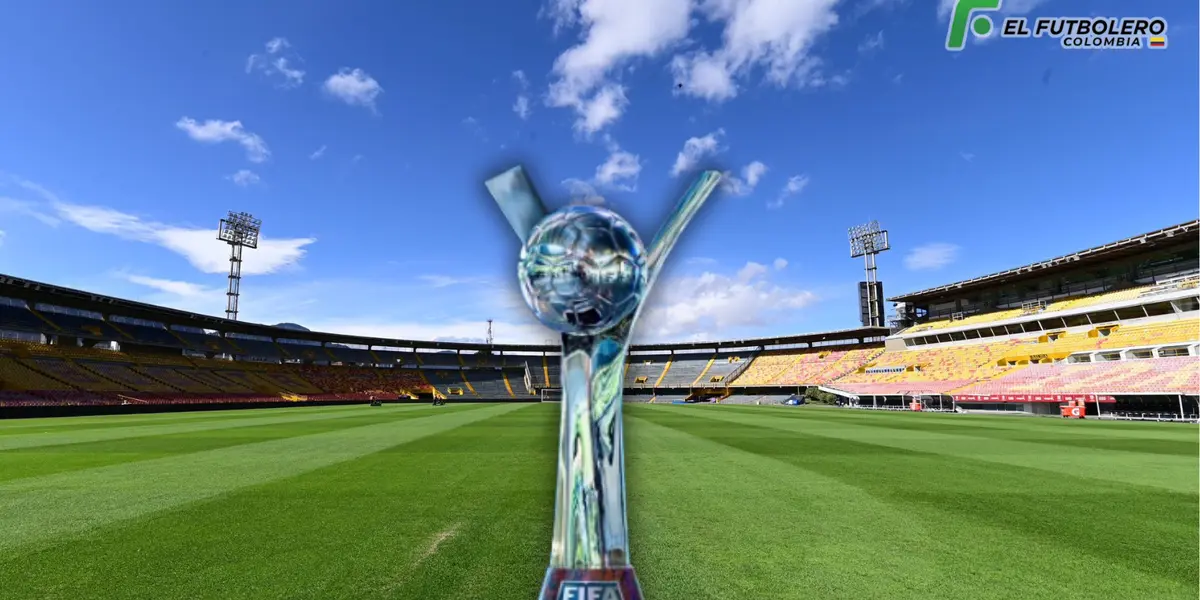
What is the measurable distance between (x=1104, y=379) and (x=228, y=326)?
199ft

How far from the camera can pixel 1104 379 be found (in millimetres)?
25078

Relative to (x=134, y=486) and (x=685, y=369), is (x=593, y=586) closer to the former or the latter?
(x=134, y=486)

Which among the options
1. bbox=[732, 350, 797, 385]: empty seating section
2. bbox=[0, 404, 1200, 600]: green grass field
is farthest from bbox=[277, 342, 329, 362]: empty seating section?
bbox=[0, 404, 1200, 600]: green grass field

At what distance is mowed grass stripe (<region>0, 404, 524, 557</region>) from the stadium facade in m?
12.6

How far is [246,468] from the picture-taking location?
27.1 ft

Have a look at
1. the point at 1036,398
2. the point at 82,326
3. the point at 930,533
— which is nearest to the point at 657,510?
the point at 930,533

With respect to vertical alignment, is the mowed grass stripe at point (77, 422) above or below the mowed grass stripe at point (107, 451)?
below

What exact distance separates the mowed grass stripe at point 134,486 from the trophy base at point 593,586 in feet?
16.4

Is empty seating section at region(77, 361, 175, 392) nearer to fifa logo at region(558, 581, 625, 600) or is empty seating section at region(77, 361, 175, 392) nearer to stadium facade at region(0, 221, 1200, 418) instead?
stadium facade at region(0, 221, 1200, 418)

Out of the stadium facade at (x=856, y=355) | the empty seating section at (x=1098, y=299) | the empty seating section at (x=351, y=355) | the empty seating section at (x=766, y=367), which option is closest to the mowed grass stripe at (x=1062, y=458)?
the stadium facade at (x=856, y=355)

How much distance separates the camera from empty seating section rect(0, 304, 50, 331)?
3212 cm

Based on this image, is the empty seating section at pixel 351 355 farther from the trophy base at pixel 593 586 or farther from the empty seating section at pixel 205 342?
the trophy base at pixel 593 586

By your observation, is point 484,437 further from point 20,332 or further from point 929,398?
point 20,332

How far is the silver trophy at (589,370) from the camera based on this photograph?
2088 mm
